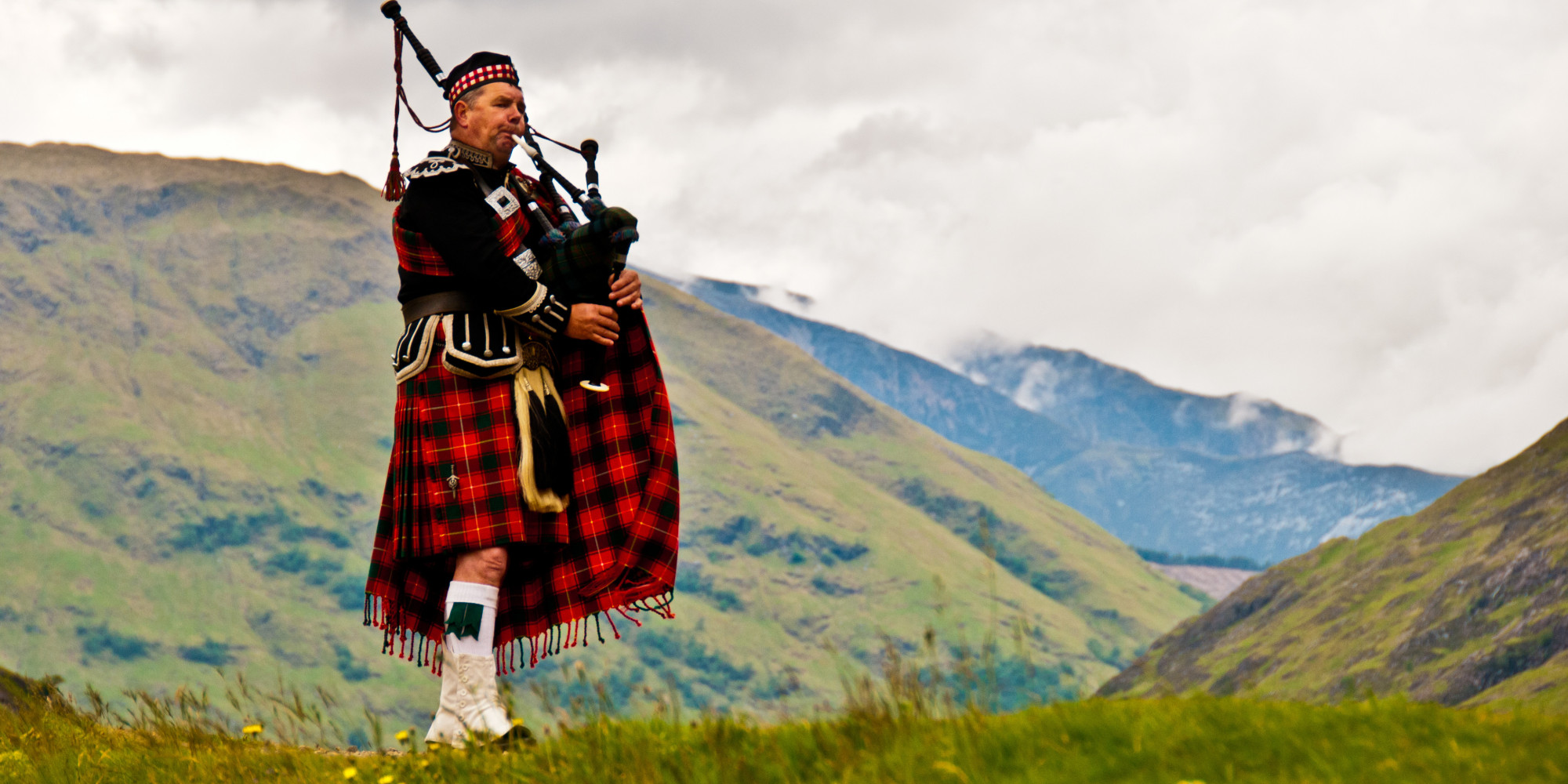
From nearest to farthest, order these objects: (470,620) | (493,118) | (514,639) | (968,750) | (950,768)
Result: (950,768) → (968,750) → (470,620) → (493,118) → (514,639)

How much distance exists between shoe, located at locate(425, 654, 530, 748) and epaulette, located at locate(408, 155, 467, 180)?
249cm

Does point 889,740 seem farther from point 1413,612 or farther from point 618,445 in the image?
point 1413,612

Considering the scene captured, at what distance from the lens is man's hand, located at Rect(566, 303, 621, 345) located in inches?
289

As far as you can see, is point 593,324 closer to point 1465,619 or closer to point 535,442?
point 535,442

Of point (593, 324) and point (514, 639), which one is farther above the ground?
point (593, 324)

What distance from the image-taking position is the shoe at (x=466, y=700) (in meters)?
6.86

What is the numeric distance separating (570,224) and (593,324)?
85 cm

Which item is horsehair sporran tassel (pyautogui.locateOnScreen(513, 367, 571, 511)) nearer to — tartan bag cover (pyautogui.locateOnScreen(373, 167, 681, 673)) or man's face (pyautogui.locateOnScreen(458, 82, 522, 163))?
tartan bag cover (pyautogui.locateOnScreen(373, 167, 681, 673))

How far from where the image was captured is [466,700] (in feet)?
23.1

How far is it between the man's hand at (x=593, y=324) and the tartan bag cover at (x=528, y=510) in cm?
44

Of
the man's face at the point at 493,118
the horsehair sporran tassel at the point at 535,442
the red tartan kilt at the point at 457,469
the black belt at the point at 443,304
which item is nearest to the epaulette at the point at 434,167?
the man's face at the point at 493,118

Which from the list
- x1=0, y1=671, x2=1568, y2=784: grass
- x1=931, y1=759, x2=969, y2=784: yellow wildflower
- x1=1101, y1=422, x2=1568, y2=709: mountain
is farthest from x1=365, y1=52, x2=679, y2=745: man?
x1=1101, y1=422, x2=1568, y2=709: mountain

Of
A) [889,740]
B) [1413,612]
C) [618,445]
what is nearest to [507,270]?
[618,445]

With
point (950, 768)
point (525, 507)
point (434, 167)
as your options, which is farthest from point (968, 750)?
point (434, 167)
